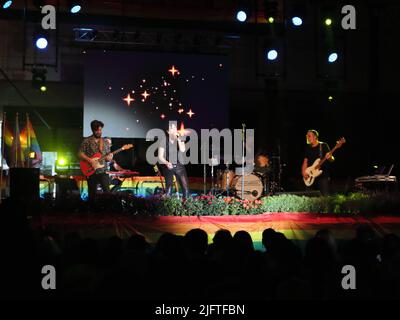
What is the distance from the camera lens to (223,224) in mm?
7480

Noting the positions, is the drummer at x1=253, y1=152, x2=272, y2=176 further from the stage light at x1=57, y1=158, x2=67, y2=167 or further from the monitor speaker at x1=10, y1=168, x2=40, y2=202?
the stage light at x1=57, y1=158, x2=67, y2=167

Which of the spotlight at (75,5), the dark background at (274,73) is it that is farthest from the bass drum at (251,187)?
the spotlight at (75,5)

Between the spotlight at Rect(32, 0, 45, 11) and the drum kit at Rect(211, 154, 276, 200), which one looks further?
the spotlight at Rect(32, 0, 45, 11)

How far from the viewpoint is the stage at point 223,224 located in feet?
23.1

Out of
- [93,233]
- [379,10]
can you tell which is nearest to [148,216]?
[93,233]

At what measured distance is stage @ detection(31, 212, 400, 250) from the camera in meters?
7.05

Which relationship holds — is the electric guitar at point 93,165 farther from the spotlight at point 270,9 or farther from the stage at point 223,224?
the spotlight at point 270,9

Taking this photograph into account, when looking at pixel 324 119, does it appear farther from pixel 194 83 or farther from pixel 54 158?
pixel 54 158

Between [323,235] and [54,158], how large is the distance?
10988 millimetres

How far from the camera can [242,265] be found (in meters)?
3.82

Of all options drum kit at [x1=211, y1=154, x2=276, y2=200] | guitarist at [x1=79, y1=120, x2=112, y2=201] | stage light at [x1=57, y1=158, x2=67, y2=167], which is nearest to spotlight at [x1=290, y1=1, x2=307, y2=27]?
drum kit at [x1=211, y1=154, x2=276, y2=200]

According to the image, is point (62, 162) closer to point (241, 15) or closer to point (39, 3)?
point (39, 3)

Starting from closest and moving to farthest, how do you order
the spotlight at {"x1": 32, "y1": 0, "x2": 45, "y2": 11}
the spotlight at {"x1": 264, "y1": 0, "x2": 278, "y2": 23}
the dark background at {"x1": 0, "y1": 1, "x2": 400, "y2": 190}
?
the spotlight at {"x1": 32, "y1": 0, "x2": 45, "y2": 11} < the spotlight at {"x1": 264, "y1": 0, "x2": 278, "y2": 23} < the dark background at {"x1": 0, "y1": 1, "x2": 400, "y2": 190}

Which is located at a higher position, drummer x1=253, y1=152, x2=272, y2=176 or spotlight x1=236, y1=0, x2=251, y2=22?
spotlight x1=236, y1=0, x2=251, y2=22
